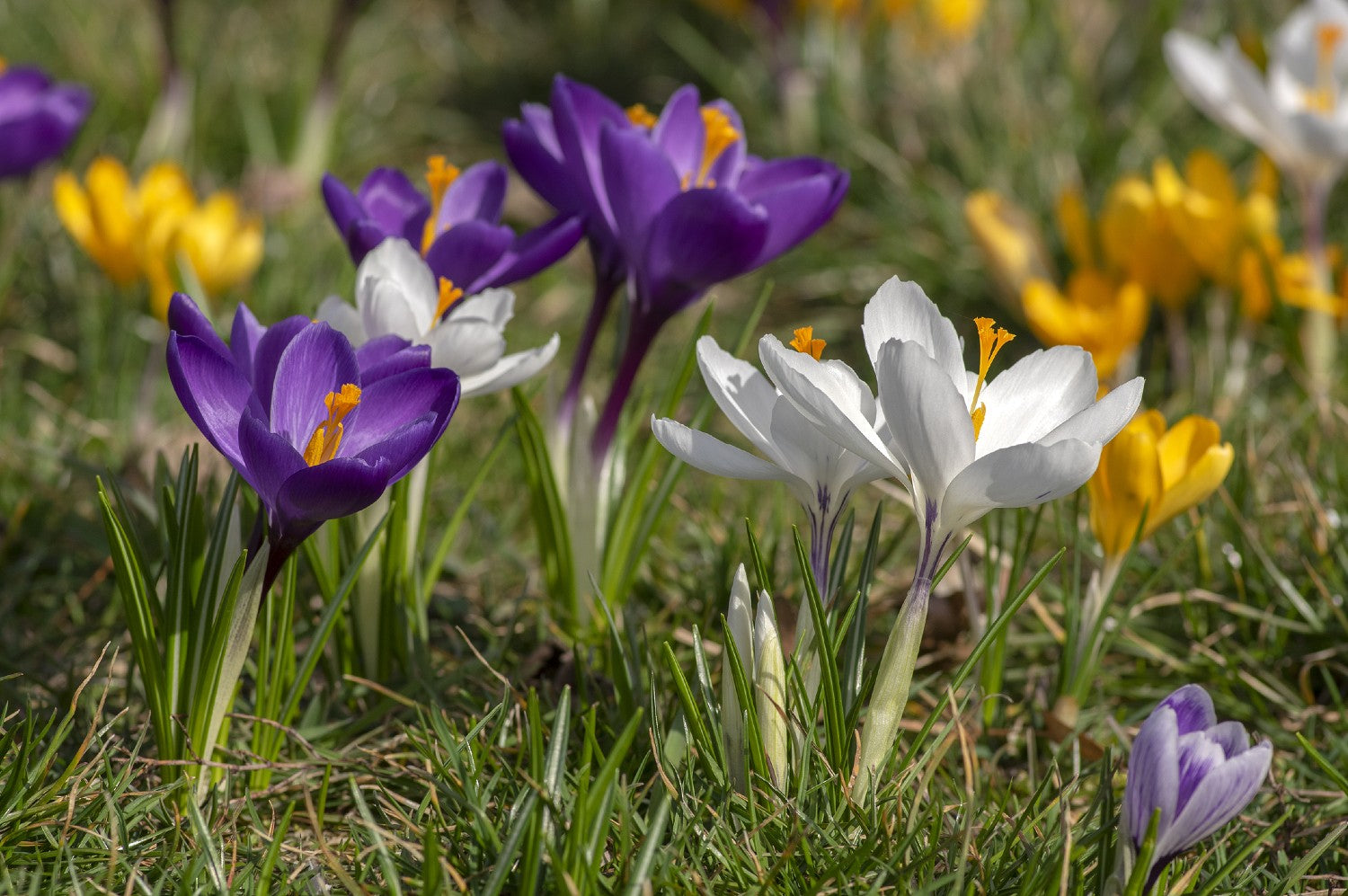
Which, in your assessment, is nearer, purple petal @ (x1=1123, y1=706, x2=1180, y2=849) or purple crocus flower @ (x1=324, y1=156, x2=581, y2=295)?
purple petal @ (x1=1123, y1=706, x2=1180, y2=849)

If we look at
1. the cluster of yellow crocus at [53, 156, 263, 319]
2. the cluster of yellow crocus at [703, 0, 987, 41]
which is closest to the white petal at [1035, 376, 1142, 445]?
the cluster of yellow crocus at [53, 156, 263, 319]

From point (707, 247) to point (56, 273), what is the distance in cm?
207

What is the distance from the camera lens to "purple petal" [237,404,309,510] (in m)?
1.14

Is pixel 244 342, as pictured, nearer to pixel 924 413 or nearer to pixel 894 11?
pixel 924 413

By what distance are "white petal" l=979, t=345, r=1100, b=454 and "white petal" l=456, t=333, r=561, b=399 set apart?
494mm

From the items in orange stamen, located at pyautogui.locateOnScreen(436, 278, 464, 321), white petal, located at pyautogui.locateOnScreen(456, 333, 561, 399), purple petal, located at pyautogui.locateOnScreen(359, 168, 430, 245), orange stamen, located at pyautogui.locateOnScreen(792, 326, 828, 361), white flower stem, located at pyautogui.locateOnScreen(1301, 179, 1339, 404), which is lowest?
white flower stem, located at pyautogui.locateOnScreen(1301, 179, 1339, 404)

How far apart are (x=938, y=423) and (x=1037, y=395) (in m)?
0.20

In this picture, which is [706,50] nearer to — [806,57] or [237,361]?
[806,57]

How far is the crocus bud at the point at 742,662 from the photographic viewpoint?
4.19 feet

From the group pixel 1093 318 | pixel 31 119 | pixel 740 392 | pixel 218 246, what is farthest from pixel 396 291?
pixel 1093 318

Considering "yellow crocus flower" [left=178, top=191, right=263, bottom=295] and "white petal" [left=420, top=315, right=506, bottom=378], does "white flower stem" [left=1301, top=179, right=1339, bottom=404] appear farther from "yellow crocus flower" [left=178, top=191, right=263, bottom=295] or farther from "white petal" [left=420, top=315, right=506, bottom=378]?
"yellow crocus flower" [left=178, top=191, right=263, bottom=295]

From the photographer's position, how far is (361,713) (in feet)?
5.32

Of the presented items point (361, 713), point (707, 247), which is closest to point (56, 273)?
point (361, 713)

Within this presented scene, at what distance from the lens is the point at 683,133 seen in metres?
1.66
